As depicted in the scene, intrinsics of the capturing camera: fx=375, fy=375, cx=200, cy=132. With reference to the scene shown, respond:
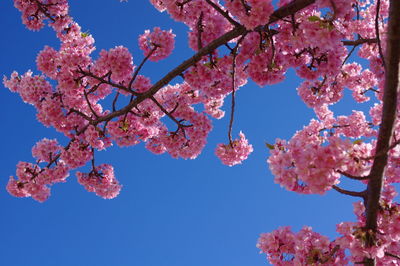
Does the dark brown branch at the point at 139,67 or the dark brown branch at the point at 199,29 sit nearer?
the dark brown branch at the point at 199,29

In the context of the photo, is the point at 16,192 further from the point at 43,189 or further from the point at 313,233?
the point at 313,233

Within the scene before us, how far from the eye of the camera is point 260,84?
6406 mm

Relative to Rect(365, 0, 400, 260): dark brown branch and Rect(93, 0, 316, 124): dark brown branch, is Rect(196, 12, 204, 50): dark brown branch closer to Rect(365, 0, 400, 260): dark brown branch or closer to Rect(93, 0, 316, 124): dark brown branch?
Rect(93, 0, 316, 124): dark brown branch

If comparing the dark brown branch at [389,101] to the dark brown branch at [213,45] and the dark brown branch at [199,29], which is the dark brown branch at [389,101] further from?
the dark brown branch at [199,29]

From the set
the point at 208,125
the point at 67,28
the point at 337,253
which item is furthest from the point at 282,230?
the point at 67,28

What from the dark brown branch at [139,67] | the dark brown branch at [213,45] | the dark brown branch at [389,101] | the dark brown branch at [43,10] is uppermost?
the dark brown branch at [43,10]

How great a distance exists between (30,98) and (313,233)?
612 centimetres

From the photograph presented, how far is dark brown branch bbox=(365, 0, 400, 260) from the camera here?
11.3ft

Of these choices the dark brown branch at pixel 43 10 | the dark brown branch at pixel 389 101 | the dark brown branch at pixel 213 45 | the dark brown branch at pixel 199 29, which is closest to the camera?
the dark brown branch at pixel 389 101

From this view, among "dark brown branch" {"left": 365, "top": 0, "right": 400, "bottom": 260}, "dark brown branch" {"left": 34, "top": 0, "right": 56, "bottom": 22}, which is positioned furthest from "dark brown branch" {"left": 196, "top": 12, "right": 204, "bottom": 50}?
"dark brown branch" {"left": 34, "top": 0, "right": 56, "bottom": 22}

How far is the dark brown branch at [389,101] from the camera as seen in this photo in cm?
346

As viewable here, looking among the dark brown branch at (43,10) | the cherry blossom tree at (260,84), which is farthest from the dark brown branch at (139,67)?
the dark brown branch at (43,10)

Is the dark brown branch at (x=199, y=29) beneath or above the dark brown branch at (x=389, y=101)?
above

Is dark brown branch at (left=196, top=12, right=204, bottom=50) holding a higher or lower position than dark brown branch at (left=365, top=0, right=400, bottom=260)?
higher
